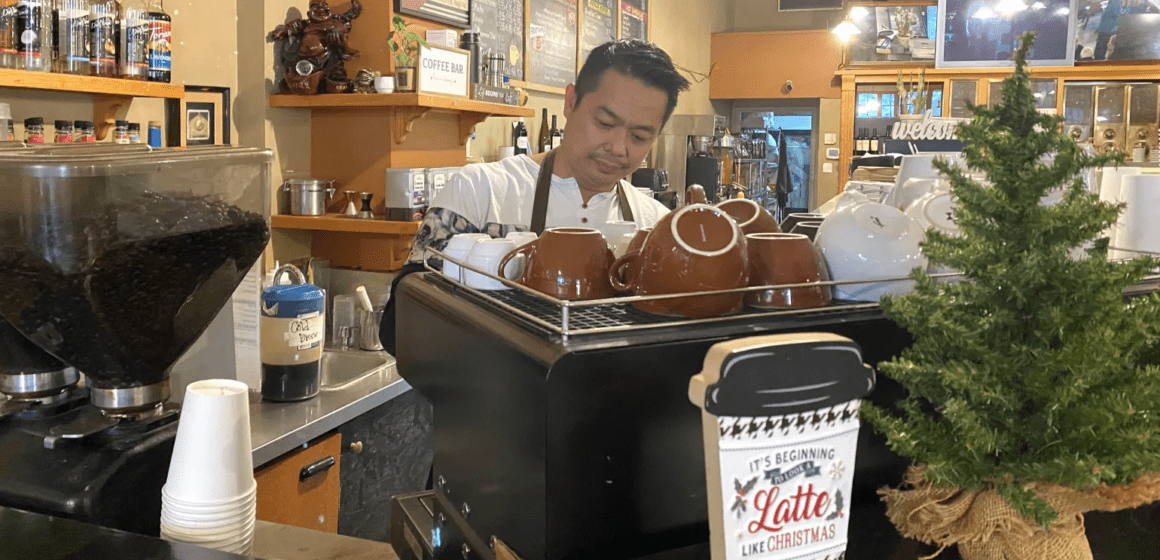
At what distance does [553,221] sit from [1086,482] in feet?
5.01

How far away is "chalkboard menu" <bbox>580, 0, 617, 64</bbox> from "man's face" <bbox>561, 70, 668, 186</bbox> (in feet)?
12.4

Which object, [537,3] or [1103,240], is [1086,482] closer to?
[1103,240]

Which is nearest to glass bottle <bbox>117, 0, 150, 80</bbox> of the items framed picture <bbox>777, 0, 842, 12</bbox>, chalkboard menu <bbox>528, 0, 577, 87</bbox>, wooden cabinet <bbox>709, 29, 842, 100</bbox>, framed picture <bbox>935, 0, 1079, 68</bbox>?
chalkboard menu <bbox>528, 0, 577, 87</bbox>

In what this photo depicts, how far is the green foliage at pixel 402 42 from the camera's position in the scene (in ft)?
11.3

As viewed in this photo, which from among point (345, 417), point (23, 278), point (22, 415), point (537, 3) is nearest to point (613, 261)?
point (23, 278)

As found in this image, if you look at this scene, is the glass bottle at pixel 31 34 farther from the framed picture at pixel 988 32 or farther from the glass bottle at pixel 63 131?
the framed picture at pixel 988 32

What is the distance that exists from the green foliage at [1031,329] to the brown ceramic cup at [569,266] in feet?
1.03

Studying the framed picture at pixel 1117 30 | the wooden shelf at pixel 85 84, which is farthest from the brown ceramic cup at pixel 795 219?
the framed picture at pixel 1117 30

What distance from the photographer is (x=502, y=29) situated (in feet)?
15.3

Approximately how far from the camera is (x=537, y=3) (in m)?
5.09

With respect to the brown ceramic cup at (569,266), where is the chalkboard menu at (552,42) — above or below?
above

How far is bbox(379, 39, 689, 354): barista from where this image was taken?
1.95 meters

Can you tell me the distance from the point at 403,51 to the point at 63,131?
1341 millimetres

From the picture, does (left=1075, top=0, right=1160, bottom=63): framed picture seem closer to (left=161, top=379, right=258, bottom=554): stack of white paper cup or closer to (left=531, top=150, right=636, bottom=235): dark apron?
(left=531, top=150, right=636, bottom=235): dark apron
